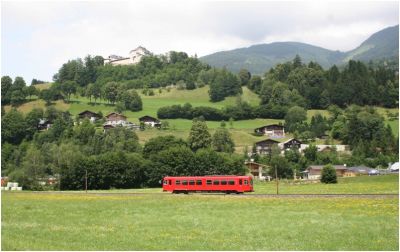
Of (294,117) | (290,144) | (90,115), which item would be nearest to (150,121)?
(90,115)

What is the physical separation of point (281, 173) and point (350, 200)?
81695mm

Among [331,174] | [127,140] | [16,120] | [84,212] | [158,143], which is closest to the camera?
[84,212]

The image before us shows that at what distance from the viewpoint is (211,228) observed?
2719 cm

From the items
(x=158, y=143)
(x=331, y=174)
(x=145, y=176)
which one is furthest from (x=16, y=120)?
(x=331, y=174)

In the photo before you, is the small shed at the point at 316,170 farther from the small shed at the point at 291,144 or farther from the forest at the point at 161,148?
the small shed at the point at 291,144

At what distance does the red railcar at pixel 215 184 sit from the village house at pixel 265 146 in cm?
9544

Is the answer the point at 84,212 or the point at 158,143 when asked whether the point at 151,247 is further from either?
the point at 158,143

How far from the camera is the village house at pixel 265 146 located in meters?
162

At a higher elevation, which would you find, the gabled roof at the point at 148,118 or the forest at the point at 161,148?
the gabled roof at the point at 148,118

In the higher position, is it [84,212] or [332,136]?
[84,212]

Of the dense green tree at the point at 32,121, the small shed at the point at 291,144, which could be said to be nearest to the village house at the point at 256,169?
the small shed at the point at 291,144

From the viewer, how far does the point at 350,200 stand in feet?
141

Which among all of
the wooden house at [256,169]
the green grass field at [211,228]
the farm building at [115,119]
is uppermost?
the green grass field at [211,228]

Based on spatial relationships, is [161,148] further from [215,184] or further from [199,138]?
[215,184]
